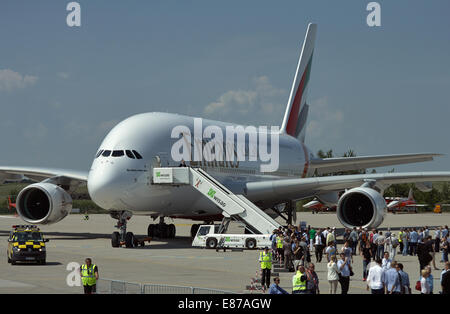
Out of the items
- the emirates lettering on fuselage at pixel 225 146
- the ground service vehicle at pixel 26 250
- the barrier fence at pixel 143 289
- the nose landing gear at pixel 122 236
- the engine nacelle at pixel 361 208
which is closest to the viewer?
the barrier fence at pixel 143 289

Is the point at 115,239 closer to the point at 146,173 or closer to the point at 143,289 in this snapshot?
the point at 146,173

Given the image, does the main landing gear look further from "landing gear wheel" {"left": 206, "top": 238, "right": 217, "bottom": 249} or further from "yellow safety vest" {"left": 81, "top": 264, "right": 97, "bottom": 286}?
"yellow safety vest" {"left": 81, "top": 264, "right": 97, "bottom": 286}

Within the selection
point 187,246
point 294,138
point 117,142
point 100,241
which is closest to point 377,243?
point 187,246

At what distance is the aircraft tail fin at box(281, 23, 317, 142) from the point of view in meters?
49.1

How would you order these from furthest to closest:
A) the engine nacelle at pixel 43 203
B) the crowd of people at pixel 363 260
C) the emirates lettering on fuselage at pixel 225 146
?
the engine nacelle at pixel 43 203
the emirates lettering on fuselage at pixel 225 146
the crowd of people at pixel 363 260

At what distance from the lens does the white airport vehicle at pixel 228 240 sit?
1176 inches

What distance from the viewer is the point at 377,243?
28062 millimetres

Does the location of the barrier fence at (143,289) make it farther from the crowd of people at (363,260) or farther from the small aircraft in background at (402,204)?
the small aircraft in background at (402,204)

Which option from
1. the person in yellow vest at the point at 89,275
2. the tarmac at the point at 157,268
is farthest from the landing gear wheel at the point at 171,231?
the person in yellow vest at the point at 89,275

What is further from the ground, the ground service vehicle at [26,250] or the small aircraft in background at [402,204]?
the small aircraft in background at [402,204]

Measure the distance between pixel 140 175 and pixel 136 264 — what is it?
686 cm

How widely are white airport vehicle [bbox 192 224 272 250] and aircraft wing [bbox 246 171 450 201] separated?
5.42 m

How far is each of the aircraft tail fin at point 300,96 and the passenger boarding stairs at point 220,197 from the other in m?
17.2

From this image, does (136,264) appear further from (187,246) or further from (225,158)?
(225,158)
